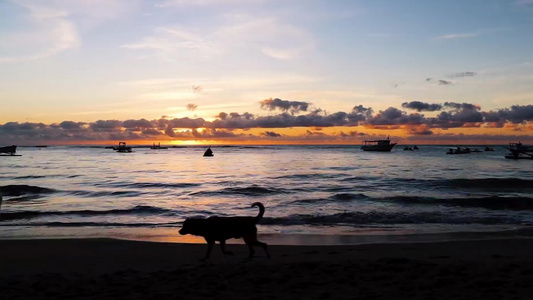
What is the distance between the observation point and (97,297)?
251 inches

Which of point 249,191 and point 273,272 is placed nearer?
point 273,272

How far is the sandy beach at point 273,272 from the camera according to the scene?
21.4ft

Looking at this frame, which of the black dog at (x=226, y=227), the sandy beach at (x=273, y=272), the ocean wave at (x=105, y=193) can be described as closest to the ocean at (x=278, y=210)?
the ocean wave at (x=105, y=193)

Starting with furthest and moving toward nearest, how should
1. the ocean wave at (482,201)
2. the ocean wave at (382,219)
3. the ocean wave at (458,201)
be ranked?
the ocean wave at (458,201), the ocean wave at (482,201), the ocean wave at (382,219)

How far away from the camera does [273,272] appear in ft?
25.6

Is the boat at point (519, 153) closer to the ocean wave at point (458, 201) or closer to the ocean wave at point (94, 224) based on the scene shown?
the ocean wave at point (458, 201)

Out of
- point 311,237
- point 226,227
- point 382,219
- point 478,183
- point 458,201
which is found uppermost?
point 226,227

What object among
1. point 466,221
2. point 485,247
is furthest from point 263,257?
point 466,221

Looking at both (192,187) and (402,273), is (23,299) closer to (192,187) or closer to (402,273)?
(402,273)

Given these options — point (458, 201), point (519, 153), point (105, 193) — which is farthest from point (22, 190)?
point (519, 153)

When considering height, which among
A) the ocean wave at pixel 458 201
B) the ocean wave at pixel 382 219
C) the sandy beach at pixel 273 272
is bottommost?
the ocean wave at pixel 458 201

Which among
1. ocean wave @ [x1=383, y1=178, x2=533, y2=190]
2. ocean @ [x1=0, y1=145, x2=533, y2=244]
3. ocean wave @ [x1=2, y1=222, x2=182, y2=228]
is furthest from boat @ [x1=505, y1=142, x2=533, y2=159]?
ocean wave @ [x1=2, y1=222, x2=182, y2=228]

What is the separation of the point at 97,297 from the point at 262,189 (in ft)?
73.3

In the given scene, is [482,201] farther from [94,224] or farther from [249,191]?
[94,224]
